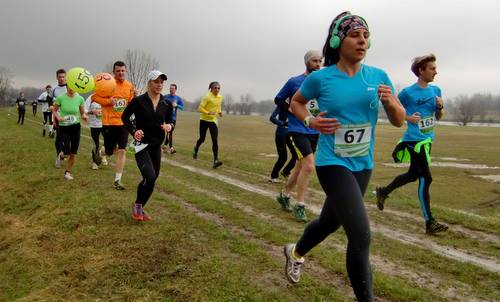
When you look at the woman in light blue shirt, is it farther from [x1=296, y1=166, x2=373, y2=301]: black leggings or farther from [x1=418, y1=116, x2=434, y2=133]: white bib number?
[x1=418, y1=116, x2=434, y2=133]: white bib number

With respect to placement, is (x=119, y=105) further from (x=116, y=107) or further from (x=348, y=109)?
(x=348, y=109)

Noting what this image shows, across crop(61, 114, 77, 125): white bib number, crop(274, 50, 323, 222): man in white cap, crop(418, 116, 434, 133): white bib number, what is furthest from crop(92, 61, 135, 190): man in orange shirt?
crop(418, 116, 434, 133): white bib number

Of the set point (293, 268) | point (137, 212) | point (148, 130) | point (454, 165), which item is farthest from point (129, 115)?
point (454, 165)

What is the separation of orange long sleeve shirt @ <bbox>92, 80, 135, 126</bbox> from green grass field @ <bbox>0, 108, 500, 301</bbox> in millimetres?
1457

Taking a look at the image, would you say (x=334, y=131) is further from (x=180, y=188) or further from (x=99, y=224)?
(x=180, y=188)

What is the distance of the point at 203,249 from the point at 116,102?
5.53m

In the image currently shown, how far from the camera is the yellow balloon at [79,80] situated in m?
9.52

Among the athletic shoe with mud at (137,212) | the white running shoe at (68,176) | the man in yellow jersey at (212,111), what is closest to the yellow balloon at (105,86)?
the white running shoe at (68,176)

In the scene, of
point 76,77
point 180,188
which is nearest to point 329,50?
point 180,188

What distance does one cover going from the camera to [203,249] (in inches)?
204

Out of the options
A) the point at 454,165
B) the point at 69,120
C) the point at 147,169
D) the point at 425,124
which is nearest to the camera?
the point at 147,169

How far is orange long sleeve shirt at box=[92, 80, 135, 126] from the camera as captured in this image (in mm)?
9383

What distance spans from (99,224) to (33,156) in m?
8.39

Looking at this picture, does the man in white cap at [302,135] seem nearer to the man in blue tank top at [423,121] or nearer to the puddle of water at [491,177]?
the man in blue tank top at [423,121]
